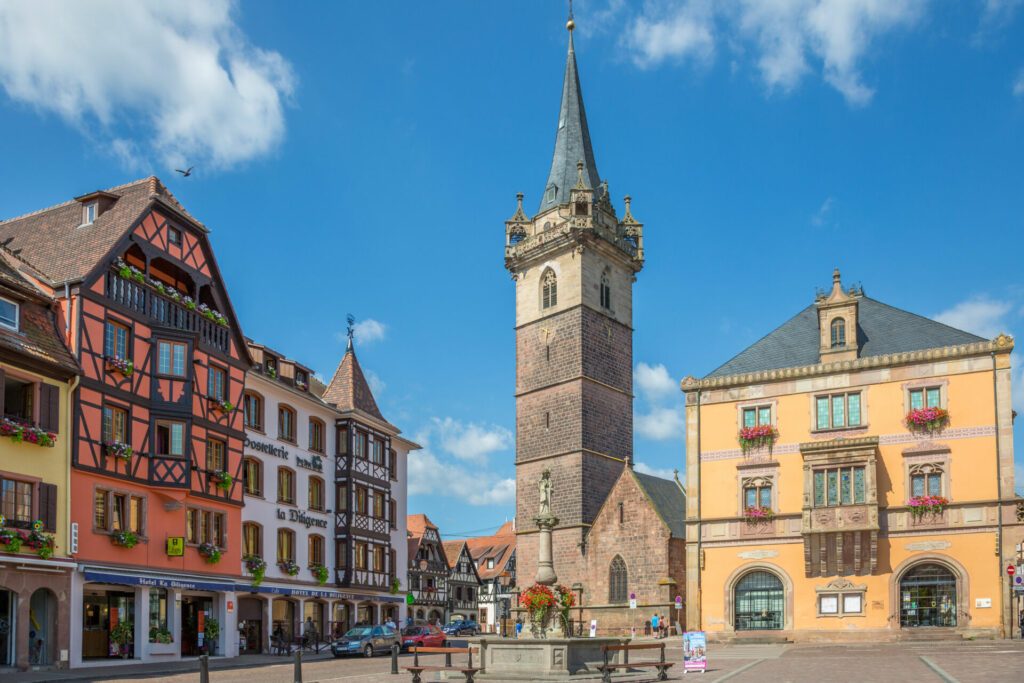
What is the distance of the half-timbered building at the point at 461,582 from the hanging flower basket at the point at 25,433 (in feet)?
204

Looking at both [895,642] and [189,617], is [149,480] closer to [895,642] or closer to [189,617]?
[189,617]

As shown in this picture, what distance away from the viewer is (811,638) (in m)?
42.7

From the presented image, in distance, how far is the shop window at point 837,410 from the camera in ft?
143


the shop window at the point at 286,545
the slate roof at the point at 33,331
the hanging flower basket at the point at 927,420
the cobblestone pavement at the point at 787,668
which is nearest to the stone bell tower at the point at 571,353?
the shop window at the point at 286,545

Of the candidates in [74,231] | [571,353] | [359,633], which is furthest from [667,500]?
[74,231]

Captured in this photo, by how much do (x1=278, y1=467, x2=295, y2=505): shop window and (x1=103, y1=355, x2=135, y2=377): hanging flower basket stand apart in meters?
12.1

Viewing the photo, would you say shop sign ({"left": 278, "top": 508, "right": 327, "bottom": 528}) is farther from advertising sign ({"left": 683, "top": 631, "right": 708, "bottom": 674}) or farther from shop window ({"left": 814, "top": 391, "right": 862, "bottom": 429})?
advertising sign ({"left": 683, "top": 631, "right": 708, "bottom": 674})

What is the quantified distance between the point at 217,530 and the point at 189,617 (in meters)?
3.16

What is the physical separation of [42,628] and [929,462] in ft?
102

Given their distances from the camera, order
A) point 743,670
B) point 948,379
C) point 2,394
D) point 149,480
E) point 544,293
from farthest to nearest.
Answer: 1. point 544,293
2. point 948,379
3. point 149,480
4. point 2,394
5. point 743,670

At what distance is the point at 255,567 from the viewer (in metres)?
42.5

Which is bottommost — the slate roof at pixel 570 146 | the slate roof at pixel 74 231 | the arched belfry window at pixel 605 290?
the slate roof at pixel 74 231

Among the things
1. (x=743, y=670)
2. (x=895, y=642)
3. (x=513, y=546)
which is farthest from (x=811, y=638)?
(x=513, y=546)

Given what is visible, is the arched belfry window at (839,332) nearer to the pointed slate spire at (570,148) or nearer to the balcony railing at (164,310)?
the balcony railing at (164,310)
